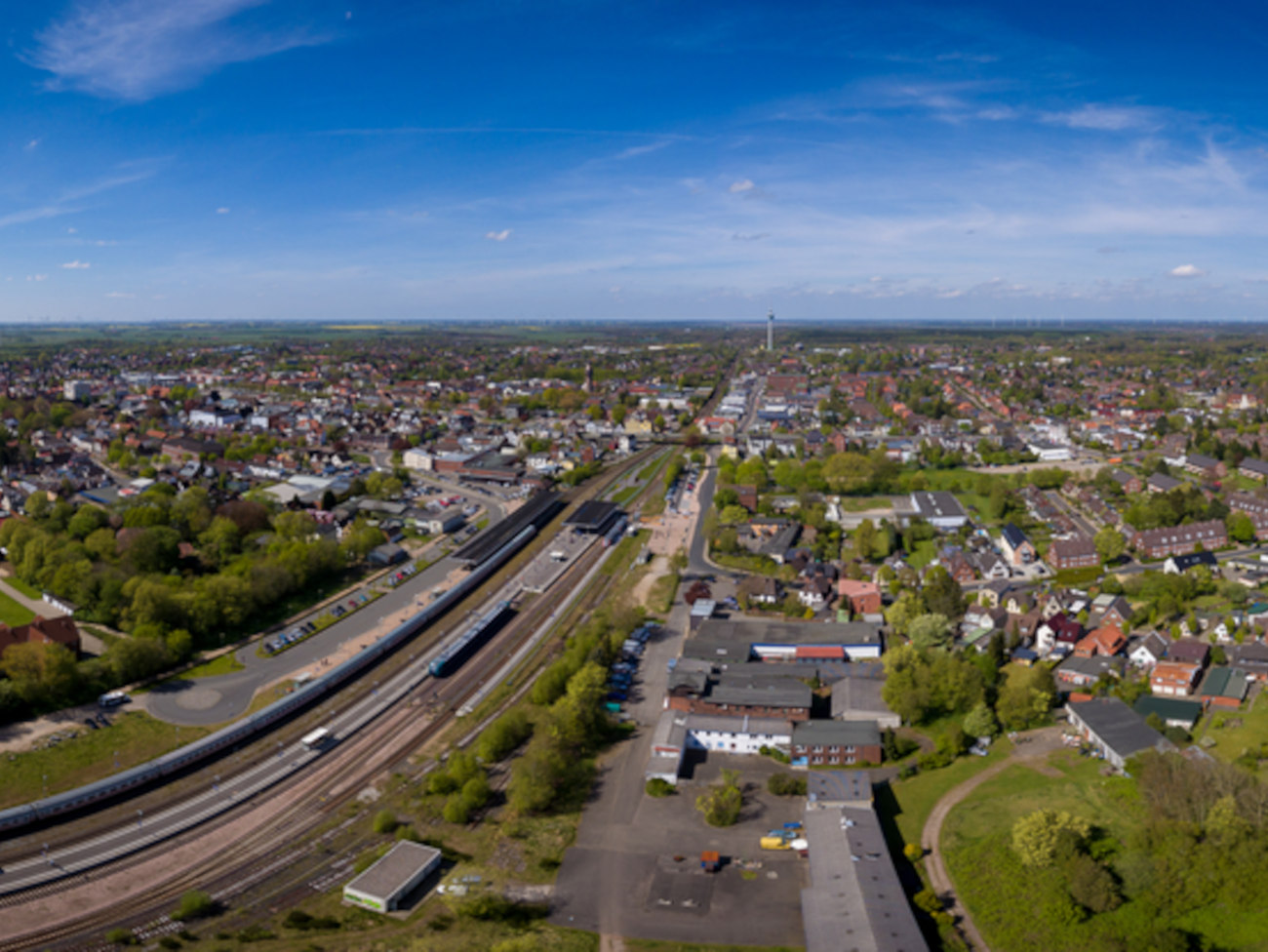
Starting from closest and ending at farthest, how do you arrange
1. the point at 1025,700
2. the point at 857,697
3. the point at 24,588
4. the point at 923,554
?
the point at 1025,700 → the point at 857,697 → the point at 24,588 → the point at 923,554

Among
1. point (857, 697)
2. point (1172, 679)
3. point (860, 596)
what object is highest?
point (860, 596)

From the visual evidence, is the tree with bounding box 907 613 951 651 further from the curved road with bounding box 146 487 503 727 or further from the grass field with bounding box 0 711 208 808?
the grass field with bounding box 0 711 208 808

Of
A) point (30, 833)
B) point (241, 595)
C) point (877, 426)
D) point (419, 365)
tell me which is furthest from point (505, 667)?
point (419, 365)

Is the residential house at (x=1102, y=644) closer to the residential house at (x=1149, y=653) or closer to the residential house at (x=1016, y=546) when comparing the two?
the residential house at (x=1149, y=653)

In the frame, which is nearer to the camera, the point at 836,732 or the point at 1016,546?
the point at 836,732

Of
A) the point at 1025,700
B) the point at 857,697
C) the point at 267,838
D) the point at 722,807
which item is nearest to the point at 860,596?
the point at 857,697

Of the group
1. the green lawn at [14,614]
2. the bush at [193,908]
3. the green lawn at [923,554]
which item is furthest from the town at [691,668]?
the green lawn at [923,554]

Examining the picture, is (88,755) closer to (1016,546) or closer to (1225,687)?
(1225,687)
